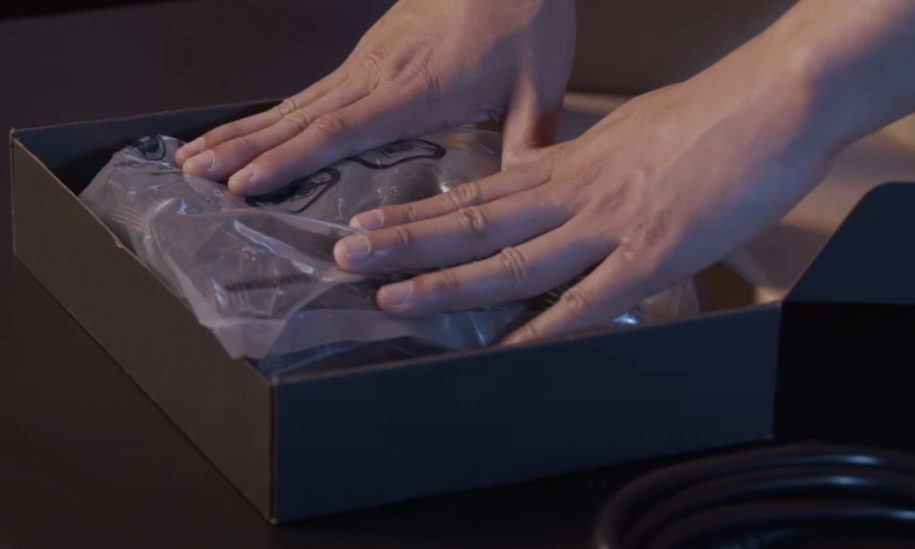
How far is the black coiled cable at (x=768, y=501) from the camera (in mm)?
501

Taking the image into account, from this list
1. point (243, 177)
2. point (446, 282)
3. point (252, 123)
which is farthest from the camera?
point (252, 123)

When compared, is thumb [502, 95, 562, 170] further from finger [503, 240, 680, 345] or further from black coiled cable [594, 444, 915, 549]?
black coiled cable [594, 444, 915, 549]

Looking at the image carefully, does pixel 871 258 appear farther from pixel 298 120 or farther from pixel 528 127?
pixel 298 120

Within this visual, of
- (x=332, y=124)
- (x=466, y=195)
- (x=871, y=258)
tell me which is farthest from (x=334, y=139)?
(x=871, y=258)

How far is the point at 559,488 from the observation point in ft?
1.93

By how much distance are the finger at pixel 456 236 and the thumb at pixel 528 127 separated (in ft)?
0.42

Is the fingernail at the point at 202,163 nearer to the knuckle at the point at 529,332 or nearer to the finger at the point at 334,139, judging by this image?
the finger at the point at 334,139

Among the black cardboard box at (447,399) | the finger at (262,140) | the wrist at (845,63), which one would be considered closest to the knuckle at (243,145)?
the finger at (262,140)

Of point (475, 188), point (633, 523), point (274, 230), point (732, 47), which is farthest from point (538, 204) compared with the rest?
point (732, 47)

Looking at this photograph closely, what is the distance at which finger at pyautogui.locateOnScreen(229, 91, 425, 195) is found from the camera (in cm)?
77

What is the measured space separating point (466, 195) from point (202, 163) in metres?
0.18

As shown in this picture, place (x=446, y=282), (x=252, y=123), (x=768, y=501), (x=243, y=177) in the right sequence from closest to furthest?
(x=768, y=501) < (x=446, y=282) < (x=243, y=177) < (x=252, y=123)

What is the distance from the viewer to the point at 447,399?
1.80 feet

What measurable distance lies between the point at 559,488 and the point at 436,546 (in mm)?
78
